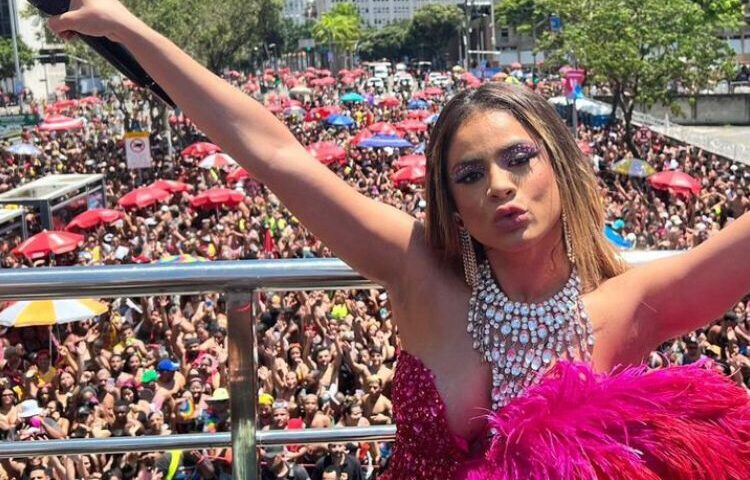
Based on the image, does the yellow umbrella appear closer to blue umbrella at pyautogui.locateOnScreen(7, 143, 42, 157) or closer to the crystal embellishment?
the crystal embellishment

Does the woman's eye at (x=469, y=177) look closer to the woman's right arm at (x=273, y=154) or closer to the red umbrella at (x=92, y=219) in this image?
the woman's right arm at (x=273, y=154)

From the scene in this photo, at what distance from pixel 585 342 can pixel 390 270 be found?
359 millimetres

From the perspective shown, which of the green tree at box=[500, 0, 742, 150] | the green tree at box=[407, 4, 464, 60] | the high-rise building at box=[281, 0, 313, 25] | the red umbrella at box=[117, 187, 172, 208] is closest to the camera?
the red umbrella at box=[117, 187, 172, 208]

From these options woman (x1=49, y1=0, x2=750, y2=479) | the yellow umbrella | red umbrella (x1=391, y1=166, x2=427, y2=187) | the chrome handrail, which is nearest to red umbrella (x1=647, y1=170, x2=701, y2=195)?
red umbrella (x1=391, y1=166, x2=427, y2=187)

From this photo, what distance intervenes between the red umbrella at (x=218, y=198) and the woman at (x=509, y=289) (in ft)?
49.7

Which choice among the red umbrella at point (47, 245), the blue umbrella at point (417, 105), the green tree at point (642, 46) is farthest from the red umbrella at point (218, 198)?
the blue umbrella at point (417, 105)

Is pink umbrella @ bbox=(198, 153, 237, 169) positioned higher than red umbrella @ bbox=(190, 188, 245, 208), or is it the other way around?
pink umbrella @ bbox=(198, 153, 237, 169)

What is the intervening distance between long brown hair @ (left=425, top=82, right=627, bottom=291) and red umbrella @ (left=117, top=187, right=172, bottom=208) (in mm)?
16134

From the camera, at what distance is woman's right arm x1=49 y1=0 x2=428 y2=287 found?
1.64m

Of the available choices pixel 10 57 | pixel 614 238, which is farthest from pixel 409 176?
pixel 10 57

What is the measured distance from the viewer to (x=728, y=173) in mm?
21078

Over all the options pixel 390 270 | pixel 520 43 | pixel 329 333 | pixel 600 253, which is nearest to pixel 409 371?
pixel 390 270

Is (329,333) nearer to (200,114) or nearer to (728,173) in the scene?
(200,114)

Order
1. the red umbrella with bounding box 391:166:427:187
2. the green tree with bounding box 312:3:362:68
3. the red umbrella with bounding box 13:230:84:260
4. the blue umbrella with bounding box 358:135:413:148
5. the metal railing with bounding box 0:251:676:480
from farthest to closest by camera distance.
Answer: the green tree with bounding box 312:3:362:68
the blue umbrella with bounding box 358:135:413:148
the red umbrella with bounding box 391:166:427:187
the red umbrella with bounding box 13:230:84:260
the metal railing with bounding box 0:251:676:480
